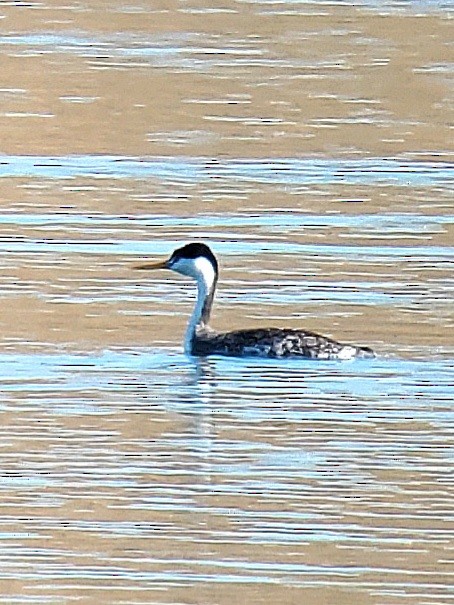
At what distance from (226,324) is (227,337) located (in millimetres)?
1189

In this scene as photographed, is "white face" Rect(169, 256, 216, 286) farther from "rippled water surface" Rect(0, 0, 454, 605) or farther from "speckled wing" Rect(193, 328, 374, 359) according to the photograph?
"speckled wing" Rect(193, 328, 374, 359)

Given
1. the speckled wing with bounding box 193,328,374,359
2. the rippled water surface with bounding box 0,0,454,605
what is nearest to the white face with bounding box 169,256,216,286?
the rippled water surface with bounding box 0,0,454,605

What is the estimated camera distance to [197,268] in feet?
51.5

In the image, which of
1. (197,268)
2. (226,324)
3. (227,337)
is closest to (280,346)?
(227,337)

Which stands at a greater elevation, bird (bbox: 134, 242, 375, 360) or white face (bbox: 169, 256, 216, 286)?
white face (bbox: 169, 256, 216, 286)

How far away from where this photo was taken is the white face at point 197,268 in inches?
615

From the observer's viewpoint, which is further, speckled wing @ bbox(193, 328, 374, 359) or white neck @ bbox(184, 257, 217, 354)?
→ white neck @ bbox(184, 257, 217, 354)

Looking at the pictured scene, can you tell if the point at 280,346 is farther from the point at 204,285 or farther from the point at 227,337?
the point at 204,285

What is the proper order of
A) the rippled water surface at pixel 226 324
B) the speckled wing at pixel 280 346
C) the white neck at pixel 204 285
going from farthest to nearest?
the white neck at pixel 204 285 < the speckled wing at pixel 280 346 < the rippled water surface at pixel 226 324

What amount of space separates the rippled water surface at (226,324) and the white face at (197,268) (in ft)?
1.07

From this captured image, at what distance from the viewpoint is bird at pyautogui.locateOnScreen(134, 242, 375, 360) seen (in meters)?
14.4

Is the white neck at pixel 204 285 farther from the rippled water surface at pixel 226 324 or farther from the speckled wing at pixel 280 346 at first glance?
the speckled wing at pixel 280 346

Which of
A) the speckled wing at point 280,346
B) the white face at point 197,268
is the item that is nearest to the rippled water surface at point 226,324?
the speckled wing at point 280,346

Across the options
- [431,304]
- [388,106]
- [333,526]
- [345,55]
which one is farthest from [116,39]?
[333,526]
